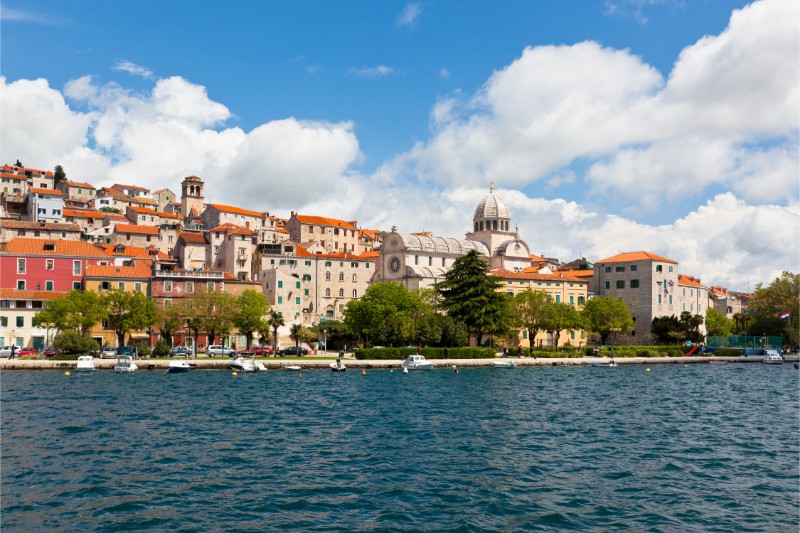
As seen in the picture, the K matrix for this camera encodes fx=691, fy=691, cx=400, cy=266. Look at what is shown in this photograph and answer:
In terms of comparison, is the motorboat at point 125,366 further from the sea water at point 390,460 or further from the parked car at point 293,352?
the parked car at point 293,352

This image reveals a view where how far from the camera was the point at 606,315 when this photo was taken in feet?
303

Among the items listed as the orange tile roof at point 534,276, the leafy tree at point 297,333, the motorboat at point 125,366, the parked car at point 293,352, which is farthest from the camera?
the orange tile roof at point 534,276

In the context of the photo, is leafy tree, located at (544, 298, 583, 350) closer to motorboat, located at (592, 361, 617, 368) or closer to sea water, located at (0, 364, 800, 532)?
motorboat, located at (592, 361, 617, 368)

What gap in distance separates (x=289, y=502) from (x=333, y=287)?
7778cm

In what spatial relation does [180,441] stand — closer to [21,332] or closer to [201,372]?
[201,372]

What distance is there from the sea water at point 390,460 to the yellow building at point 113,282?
26262 millimetres

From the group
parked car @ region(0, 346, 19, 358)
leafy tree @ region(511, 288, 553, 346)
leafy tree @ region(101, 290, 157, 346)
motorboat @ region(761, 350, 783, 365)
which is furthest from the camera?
leafy tree @ region(511, 288, 553, 346)

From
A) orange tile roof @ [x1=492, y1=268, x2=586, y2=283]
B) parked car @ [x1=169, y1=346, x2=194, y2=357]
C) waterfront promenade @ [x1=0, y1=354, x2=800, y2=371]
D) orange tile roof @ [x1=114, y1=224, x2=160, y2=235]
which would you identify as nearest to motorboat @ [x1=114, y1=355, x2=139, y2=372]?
waterfront promenade @ [x1=0, y1=354, x2=800, y2=371]

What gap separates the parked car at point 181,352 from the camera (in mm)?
66787

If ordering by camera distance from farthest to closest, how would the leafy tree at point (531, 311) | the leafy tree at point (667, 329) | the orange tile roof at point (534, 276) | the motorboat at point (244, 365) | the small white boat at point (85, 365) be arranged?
the leafy tree at point (667, 329)
the orange tile roof at point (534, 276)
the leafy tree at point (531, 311)
the motorboat at point (244, 365)
the small white boat at point (85, 365)

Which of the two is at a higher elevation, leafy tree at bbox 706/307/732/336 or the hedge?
leafy tree at bbox 706/307/732/336

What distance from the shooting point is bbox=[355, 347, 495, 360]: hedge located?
222ft

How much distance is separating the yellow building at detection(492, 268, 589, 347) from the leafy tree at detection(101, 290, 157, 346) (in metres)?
45.5

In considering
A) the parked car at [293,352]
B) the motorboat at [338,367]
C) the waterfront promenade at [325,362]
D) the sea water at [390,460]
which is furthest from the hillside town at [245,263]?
the sea water at [390,460]
